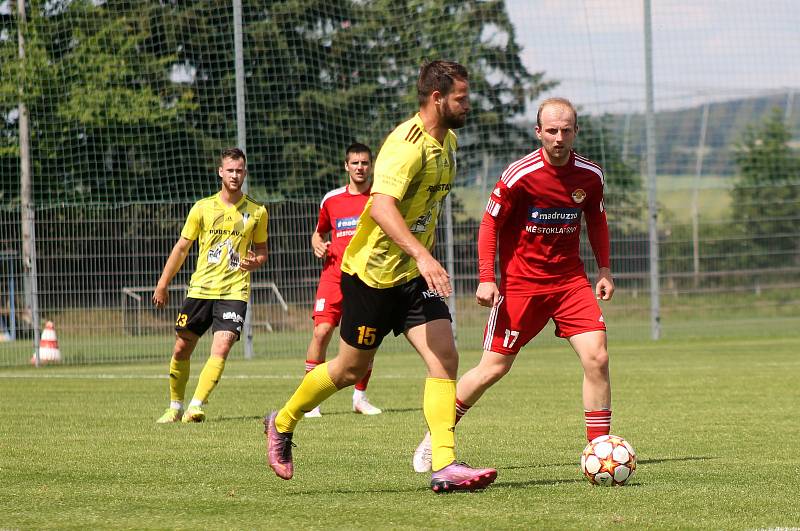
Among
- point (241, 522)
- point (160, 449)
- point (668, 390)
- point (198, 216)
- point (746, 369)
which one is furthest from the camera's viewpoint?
point (746, 369)

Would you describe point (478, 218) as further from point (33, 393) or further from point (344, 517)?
point (344, 517)

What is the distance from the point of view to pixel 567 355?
19.9 metres

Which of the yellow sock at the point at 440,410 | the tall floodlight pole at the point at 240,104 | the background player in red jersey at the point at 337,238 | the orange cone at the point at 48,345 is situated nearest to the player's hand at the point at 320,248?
the background player in red jersey at the point at 337,238

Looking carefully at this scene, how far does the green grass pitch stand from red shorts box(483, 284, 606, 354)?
74 cm

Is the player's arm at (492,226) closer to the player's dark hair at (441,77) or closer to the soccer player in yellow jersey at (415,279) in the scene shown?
the soccer player in yellow jersey at (415,279)

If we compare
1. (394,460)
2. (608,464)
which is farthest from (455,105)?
(394,460)

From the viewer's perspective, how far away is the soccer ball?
6.35 metres

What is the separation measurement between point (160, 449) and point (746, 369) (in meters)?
9.38

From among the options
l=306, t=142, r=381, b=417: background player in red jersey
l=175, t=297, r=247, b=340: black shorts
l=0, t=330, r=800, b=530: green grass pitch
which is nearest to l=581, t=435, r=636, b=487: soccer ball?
l=0, t=330, r=800, b=530: green grass pitch

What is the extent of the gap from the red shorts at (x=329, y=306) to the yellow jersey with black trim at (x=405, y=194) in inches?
187

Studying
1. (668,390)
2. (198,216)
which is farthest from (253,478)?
(668,390)

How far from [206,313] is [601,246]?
4355 millimetres

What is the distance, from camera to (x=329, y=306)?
11.2 m

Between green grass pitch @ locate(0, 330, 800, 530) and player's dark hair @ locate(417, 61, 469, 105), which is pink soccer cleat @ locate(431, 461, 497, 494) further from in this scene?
player's dark hair @ locate(417, 61, 469, 105)
